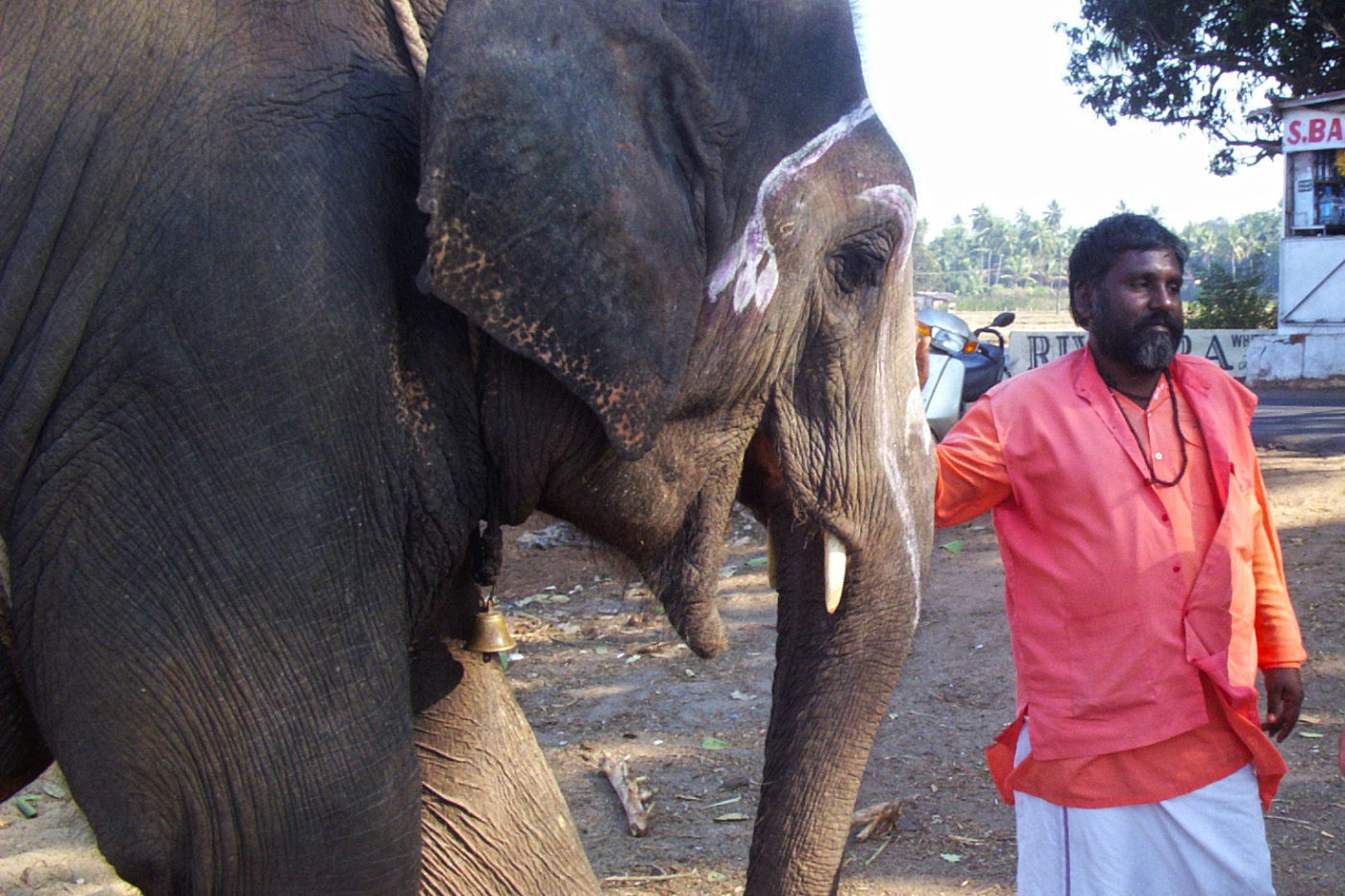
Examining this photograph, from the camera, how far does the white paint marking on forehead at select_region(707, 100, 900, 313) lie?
6.41 feet

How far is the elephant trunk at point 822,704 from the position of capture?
2242mm

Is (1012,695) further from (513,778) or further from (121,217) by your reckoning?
(121,217)

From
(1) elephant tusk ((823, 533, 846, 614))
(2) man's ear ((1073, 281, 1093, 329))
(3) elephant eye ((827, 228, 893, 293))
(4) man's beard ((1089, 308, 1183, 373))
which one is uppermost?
(3) elephant eye ((827, 228, 893, 293))

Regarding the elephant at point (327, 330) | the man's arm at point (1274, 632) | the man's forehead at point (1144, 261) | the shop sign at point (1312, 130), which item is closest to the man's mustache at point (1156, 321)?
the man's forehead at point (1144, 261)

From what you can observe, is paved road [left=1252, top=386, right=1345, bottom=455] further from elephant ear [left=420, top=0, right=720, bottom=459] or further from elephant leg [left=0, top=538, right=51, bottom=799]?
elephant leg [left=0, top=538, right=51, bottom=799]

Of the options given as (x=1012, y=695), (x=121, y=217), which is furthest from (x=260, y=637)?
(x=1012, y=695)

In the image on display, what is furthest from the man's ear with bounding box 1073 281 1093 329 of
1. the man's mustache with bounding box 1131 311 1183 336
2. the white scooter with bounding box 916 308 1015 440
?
the white scooter with bounding box 916 308 1015 440

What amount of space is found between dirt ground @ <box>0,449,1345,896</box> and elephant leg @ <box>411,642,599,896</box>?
1.22ft

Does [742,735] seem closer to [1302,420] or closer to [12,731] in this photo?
[12,731]

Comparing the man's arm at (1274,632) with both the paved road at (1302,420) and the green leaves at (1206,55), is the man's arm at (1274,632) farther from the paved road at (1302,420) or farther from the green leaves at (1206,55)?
the green leaves at (1206,55)

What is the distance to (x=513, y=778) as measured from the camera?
8.61 ft

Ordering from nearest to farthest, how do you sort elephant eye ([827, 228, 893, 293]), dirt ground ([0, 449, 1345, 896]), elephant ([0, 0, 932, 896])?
elephant ([0, 0, 932, 896])
elephant eye ([827, 228, 893, 293])
dirt ground ([0, 449, 1345, 896])

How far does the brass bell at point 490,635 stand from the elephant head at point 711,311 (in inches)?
14.6

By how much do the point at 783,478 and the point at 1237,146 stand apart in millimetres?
21913
